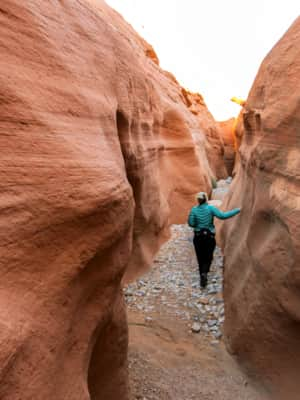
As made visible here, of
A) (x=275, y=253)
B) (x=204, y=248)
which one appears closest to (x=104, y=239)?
(x=275, y=253)

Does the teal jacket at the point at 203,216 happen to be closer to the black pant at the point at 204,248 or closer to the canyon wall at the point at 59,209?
the black pant at the point at 204,248

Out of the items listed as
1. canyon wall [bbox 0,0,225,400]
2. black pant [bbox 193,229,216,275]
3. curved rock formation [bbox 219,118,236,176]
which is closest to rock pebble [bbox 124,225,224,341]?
black pant [bbox 193,229,216,275]

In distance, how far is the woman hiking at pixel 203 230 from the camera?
5039 mm

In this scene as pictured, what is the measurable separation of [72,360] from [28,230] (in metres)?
0.92

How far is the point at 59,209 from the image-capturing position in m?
1.65

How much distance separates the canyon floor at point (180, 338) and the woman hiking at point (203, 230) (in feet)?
0.92

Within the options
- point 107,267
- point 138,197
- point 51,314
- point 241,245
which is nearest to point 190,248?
point 138,197

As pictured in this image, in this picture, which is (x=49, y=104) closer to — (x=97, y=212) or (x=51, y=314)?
(x=97, y=212)

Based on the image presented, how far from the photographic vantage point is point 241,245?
4082 millimetres

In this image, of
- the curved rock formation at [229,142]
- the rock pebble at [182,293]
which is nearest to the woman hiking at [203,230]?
the rock pebble at [182,293]

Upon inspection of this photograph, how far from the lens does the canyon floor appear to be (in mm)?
3146

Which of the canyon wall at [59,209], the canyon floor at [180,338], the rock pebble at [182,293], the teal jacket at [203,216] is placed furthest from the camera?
the teal jacket at [203,216]

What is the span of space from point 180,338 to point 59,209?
309 cm

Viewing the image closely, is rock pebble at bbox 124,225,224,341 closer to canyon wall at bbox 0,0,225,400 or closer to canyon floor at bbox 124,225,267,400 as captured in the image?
canyon floor at bbox 124,225,267,400
